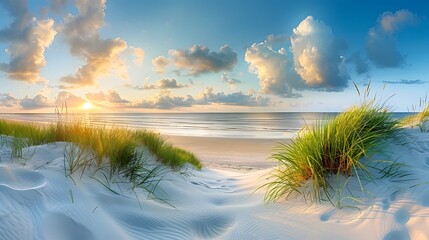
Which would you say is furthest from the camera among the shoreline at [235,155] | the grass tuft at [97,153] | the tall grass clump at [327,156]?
the shoreline at [235,155]

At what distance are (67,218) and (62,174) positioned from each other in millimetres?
999

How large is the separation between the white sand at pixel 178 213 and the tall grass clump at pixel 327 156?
0.63 ft

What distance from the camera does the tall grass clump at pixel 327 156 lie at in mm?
3455

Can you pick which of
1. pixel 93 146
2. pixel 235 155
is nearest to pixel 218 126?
pixel 235 155

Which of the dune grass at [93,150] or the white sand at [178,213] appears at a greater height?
the dune grass at [93,150]

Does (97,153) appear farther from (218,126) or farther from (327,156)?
(218,126)

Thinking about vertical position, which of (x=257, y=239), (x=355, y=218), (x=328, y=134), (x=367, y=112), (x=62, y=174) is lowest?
(x=257, y=239)

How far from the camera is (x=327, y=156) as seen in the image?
358 centimetres

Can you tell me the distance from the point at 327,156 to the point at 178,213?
184 centimetres

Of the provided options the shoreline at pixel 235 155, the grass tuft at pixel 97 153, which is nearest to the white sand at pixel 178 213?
the grass tuft at pixel 97 153

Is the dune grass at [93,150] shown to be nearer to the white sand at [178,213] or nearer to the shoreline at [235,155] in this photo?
the white sand at [178,213]

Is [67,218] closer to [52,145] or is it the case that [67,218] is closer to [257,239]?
[257,239]

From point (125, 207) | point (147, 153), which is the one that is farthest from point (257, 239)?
point (147, 153)

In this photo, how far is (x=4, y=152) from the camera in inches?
159
